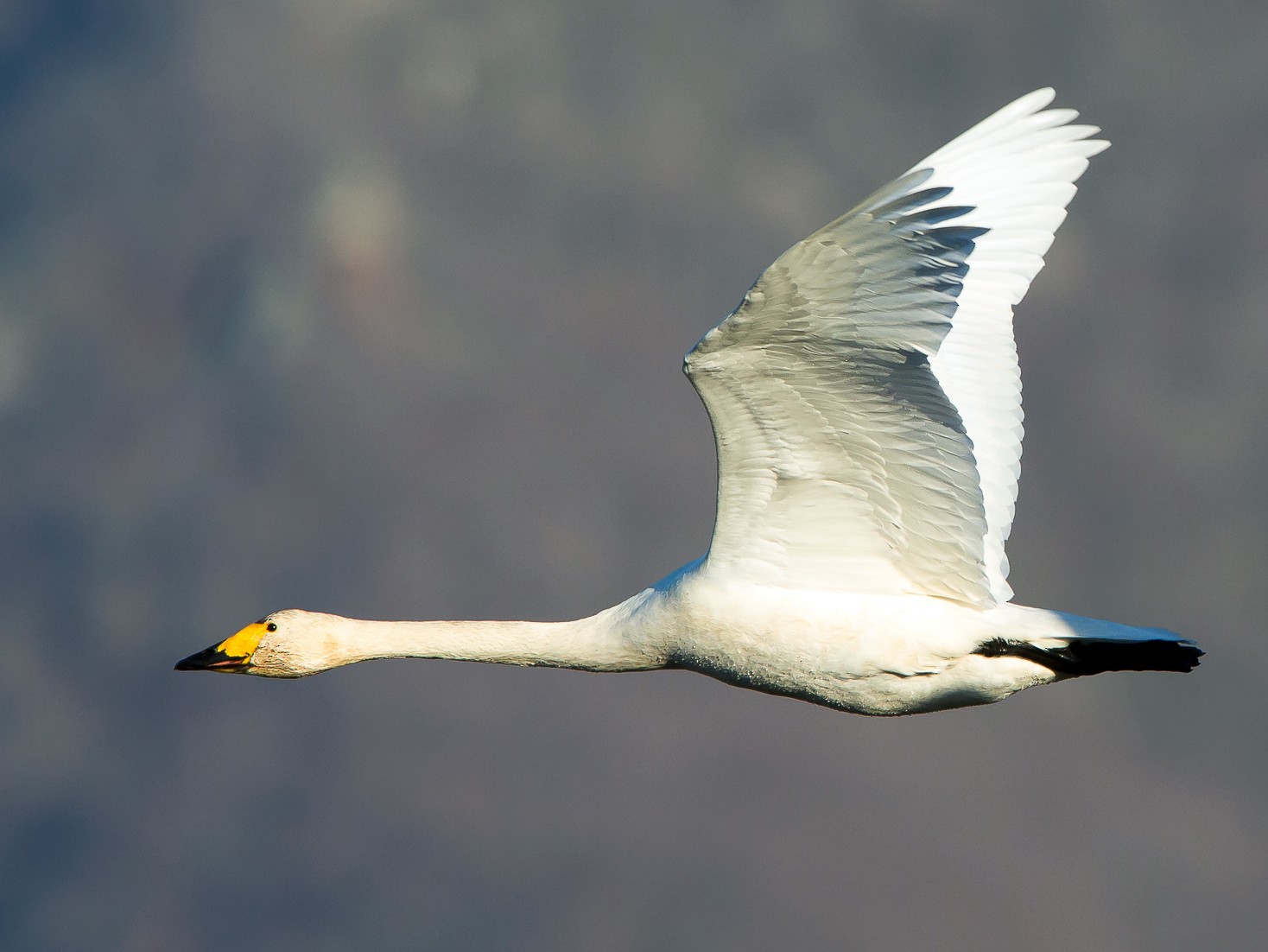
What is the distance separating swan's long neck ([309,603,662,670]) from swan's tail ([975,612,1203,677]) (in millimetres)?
2336

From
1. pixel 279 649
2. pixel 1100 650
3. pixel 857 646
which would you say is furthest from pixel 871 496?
pixel 279 649

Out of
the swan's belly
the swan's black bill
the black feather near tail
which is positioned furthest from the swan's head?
the black feather near tail

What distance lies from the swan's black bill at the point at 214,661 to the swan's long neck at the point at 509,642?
27.2 inches

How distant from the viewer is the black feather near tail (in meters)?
9.80

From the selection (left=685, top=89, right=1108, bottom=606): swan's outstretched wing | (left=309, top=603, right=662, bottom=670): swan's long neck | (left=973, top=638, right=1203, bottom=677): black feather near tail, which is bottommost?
(left=973, top=638, right=1203, bottom=677): black feather near tail

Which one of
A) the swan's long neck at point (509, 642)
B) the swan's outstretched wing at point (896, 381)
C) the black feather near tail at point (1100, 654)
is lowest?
the black feather near tail at point (1100, 654)

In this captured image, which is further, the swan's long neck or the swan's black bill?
the swan's black bill

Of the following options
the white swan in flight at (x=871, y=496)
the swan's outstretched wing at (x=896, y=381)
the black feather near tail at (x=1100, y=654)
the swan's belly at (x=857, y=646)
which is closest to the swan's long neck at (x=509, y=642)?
the white swan in flight at (x=871, y=496)

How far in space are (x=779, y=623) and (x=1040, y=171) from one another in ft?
13.3

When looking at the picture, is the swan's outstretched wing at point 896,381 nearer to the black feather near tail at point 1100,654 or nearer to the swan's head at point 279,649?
the black feather near tail at point 1100,654

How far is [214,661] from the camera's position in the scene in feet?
Result: 36.9

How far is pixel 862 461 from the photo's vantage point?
9.42m

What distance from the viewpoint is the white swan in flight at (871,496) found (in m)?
7.93

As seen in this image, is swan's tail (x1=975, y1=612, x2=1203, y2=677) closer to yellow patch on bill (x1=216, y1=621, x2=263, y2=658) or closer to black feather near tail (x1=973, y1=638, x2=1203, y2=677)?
black feather near tail (x1=973, y1=638, x2=1203, y2=677)
